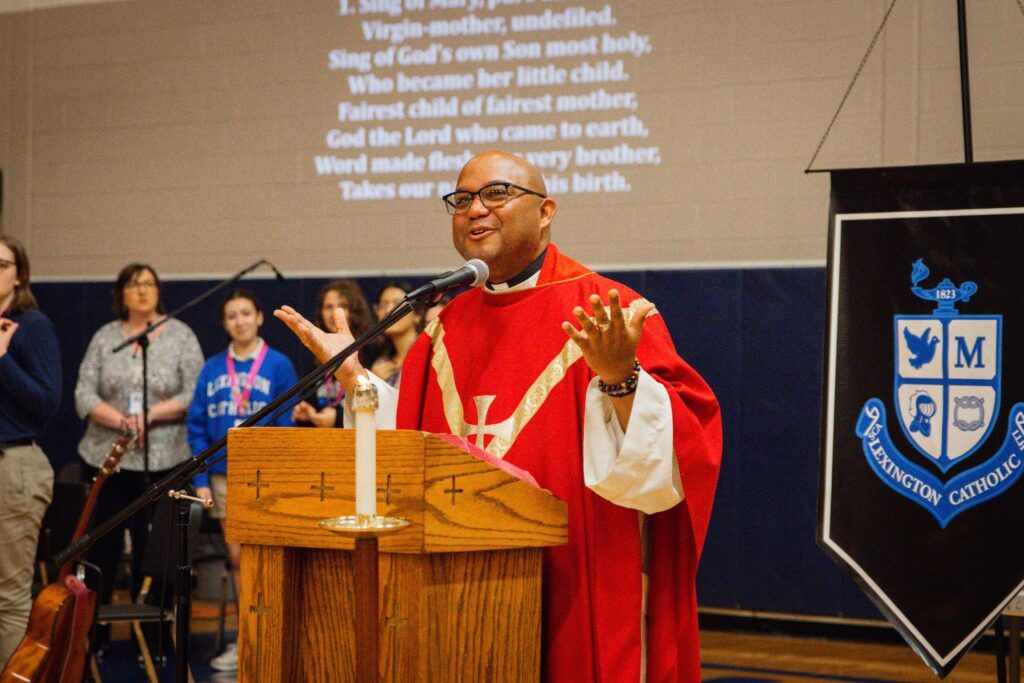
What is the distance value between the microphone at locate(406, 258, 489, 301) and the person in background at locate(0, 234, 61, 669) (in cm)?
258

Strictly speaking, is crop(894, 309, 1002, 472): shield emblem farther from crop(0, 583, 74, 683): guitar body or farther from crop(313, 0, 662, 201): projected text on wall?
crop(313, 0, 662, 201): projected text on wall

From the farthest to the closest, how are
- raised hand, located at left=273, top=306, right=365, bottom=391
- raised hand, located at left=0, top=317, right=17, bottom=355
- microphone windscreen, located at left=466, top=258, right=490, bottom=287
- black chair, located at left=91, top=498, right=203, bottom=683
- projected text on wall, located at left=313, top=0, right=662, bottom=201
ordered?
projected text on wall, located at left=313, top=0, right=662, bottom=201 < black chair, located at left=91, top=498, right=203, bottom=683 < raised hand, located at left=0, top=317, right=17, bottom=355 < raised hand, located at left=273, top=306, right=365, bottom=391 < microphone windscreen, located at left=466, top=258, right=490, bottom=287

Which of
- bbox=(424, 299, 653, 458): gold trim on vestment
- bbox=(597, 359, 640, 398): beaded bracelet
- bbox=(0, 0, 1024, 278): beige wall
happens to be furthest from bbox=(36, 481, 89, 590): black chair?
bbox=(597, 359, 640, 398): beaded bracelet

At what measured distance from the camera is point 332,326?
6.21m

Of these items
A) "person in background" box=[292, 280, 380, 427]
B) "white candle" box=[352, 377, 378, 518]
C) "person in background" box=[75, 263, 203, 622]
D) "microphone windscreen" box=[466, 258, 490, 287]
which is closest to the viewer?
"white candle" box=[352, 377, 378, 518]

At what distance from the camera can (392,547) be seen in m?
2.04

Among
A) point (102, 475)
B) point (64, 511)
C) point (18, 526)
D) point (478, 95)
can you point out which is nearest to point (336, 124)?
point (478, 95)

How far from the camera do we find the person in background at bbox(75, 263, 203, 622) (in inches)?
244

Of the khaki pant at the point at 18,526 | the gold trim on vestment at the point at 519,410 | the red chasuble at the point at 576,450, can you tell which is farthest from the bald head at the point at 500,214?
the khaki pant at the point at 18,526

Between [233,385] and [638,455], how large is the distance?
4.26 metres

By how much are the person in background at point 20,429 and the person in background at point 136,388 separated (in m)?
1.52

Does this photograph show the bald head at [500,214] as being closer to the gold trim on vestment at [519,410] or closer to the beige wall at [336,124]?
the gold trim on vestment at [519,410]

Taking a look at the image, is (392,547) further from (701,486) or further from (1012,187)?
(1012,187)

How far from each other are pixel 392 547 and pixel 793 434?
4719 millimetres
